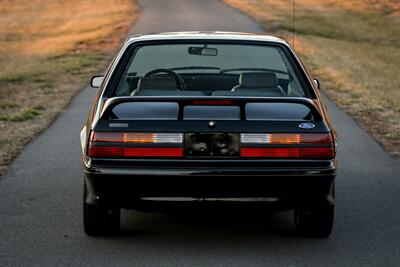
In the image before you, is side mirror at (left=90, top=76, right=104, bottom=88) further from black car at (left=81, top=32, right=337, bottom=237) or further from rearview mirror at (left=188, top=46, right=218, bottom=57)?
black car at (left=81, top=32, right=337, bottom=237)

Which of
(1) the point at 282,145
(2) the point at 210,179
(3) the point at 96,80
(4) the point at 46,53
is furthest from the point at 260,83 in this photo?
(4) the point at 46,53

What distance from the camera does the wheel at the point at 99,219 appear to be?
6160mm

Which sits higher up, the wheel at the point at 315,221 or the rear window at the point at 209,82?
the rear window at the point at 209,82

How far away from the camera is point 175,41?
22.6 ft

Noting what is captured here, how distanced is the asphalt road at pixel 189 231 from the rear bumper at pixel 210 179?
39 centimetres

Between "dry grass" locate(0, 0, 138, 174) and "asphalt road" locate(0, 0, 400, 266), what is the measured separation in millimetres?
A: 1449

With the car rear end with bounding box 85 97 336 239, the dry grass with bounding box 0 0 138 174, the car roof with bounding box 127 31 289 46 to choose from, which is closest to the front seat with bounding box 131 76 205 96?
the car roof with bounding box 127 31 289 46

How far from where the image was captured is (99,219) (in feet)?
20.4

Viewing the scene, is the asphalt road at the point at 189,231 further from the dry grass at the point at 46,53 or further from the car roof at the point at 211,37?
the dry grass at the point at 46,53

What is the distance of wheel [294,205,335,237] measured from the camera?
6.20m

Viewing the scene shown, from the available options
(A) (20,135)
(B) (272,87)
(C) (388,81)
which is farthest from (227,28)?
(B) (272,87)

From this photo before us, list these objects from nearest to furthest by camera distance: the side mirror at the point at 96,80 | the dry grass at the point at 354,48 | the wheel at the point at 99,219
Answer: the wheel at the point at 99,219 < the side mirror at the point at 96,80 < the dry grass at the point at 354,48

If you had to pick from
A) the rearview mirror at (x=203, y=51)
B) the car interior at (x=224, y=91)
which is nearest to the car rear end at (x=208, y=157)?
the car interior at (x=224, y=91)

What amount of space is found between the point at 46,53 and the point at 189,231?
21398 millimetres
